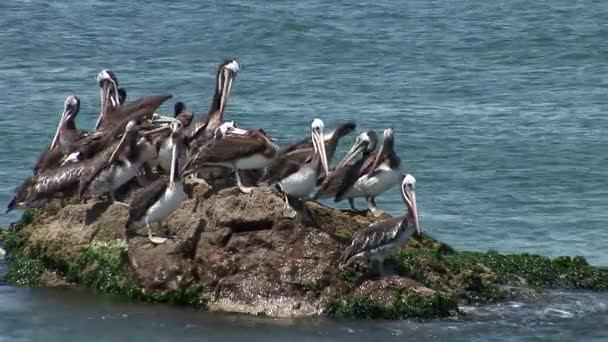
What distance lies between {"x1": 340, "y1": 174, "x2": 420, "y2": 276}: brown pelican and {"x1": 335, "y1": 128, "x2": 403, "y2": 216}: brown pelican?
1.52 meters

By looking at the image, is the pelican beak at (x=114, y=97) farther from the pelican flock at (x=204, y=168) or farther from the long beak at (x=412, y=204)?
the long beak at (x=412, y=204)

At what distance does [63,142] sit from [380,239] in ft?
16.5

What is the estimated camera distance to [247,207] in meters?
15.6

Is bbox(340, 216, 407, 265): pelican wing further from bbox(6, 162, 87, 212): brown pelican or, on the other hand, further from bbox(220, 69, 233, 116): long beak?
bbox(220, 69, 233, 116): long beak

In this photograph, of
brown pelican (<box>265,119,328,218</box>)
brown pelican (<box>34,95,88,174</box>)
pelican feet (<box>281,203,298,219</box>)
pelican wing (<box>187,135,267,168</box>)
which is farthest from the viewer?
brown pelican (<box>34,95,88,174</box>)

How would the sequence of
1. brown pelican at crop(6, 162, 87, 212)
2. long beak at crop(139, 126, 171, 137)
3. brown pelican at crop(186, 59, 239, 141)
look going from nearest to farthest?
long beak at crop(139, 126, 171, 137) < brown pelican at crop(6, 162, 87, 212) < brown pelican at crop(186, 59, 239, 141)

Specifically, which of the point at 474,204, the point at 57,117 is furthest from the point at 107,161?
the point at 57,117

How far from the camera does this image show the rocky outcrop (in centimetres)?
1507

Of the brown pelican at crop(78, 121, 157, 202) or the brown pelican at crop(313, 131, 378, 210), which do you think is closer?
the brown pelican at crop(78, 121, 157, 202)

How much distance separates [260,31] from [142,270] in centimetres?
2289

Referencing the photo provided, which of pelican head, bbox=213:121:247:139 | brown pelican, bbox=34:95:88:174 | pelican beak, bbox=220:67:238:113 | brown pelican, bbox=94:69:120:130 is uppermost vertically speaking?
pelican beak, bbox=220:67:238:113

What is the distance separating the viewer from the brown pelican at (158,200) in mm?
15539

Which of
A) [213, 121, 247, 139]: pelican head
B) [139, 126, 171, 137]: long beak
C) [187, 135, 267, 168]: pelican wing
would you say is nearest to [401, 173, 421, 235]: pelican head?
[187, 135, 267, 168]: pelican wing

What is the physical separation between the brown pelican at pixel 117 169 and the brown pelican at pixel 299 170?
1469mm
